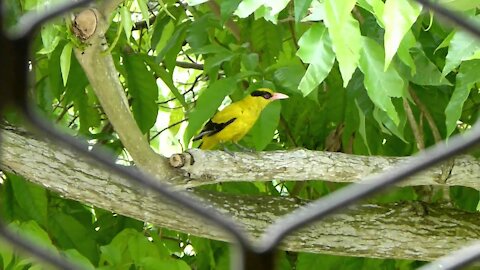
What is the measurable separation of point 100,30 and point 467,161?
0.62m

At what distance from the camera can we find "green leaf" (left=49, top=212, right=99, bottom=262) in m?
1.46

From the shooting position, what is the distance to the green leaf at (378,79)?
36.7 inches

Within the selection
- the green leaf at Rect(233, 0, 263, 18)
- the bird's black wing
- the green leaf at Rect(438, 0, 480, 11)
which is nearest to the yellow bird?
the bird's black wing

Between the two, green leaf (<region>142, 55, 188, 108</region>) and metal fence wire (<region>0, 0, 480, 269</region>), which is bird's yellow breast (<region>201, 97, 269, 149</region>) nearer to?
green leaf (<region>142, 55, 188, 108</region>)

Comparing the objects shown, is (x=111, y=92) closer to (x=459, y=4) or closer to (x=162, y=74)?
(x=162, y=74)

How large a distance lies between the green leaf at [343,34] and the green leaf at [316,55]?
3.1 inches

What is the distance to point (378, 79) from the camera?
94cm

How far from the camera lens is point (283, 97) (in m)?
1.55

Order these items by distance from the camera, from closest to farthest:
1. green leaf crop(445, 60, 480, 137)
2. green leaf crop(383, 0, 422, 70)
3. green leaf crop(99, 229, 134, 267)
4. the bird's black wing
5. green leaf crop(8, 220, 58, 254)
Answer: green leaf crop(383, 0, 422, 70)
green leaf crop(445, 60, 480, 137)
green leaf crop(8, 220, 58, 254)
green leaf crop(99, 229, 134, 267)
the bird's black wing

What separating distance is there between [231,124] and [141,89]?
0.57m

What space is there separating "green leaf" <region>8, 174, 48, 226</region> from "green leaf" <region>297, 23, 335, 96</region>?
26.5 inches

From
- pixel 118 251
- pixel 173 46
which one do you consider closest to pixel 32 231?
pixel 118 251

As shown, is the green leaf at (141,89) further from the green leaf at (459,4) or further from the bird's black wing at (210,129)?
the green leaf at (459,4)

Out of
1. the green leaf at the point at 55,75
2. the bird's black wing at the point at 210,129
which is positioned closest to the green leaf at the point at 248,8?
the green leaf at the point at 55,75
